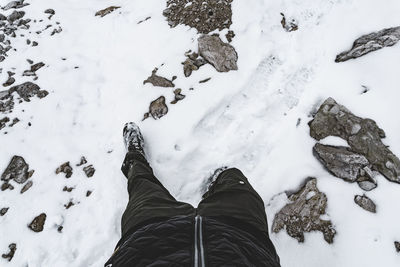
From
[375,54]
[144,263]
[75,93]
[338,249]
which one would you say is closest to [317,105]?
[375,54]

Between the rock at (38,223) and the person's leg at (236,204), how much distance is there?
7.97ft

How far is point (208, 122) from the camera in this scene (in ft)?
14.8

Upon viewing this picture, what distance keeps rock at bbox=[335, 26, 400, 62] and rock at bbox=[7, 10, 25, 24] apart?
6641 mm

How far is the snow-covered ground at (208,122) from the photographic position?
11.5 ft

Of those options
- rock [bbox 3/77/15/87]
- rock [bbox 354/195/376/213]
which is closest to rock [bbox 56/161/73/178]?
rock [bbox 3/77/15/87]

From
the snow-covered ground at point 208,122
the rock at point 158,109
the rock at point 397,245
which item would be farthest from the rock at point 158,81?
the rock at point 397,245

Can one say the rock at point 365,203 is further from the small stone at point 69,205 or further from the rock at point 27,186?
the rock at point 27,186

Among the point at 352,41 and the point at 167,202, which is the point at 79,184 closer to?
the point at 167,202

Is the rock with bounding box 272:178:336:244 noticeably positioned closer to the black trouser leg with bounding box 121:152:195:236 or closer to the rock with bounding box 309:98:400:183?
the rock with bounding box 309:98:400:183

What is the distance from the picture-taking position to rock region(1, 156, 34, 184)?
430 cm

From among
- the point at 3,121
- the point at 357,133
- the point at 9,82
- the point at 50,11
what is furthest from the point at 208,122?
the point at 50,11

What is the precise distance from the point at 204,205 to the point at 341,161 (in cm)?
216

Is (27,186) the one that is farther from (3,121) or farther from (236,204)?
(236,204)

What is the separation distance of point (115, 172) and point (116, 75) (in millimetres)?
2042
